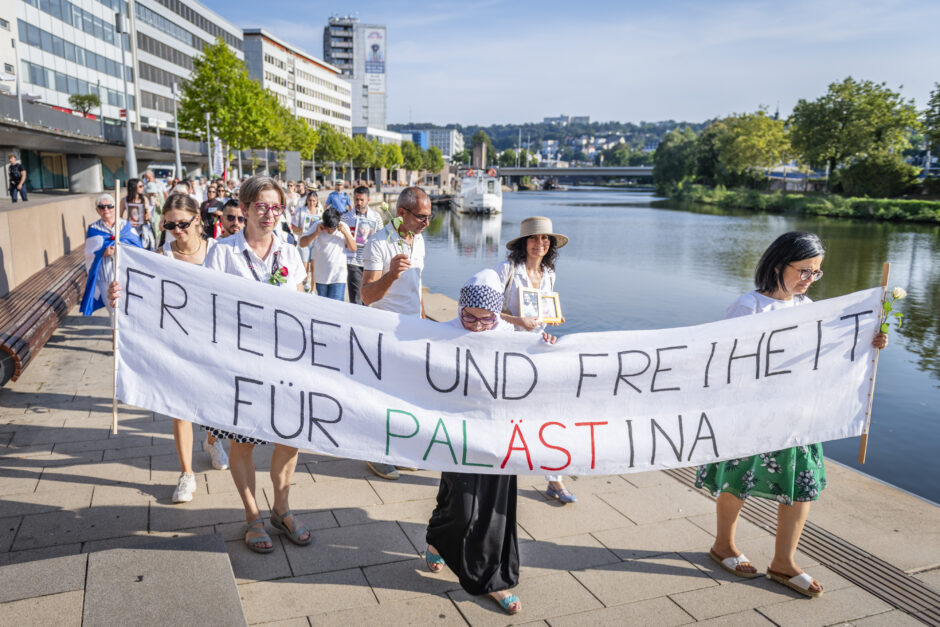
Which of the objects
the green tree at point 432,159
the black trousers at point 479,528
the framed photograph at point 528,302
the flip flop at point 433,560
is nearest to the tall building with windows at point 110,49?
the framed photograph at point 528,302

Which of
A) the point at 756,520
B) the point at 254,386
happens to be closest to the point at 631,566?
the point at 756,520

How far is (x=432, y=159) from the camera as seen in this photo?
553ft

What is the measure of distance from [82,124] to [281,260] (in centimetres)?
3931

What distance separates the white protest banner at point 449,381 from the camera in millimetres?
3727

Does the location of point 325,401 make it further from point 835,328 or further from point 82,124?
point 82,124

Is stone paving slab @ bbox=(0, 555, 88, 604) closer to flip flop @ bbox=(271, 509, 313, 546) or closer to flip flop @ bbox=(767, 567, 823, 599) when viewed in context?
flip flop @ bbox=(271, 509, 313, 546)

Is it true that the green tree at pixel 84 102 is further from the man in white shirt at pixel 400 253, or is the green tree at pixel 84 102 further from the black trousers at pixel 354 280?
the man in white shirt at pixel 400 253

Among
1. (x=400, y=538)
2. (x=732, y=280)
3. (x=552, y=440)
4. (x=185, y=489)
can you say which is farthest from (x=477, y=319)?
(x=732, y=280)

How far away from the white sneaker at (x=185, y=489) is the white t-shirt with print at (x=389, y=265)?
5.56 feet

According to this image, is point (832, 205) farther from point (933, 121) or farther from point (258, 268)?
point (258, 268)

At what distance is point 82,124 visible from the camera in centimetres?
3719

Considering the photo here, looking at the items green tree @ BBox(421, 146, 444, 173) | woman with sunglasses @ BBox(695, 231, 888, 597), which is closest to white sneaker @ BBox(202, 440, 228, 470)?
woman with sunglasses @ BBox(695, 231, 888, 597)

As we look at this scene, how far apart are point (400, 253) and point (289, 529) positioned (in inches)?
72.8

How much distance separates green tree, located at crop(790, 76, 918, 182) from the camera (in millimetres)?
67125
